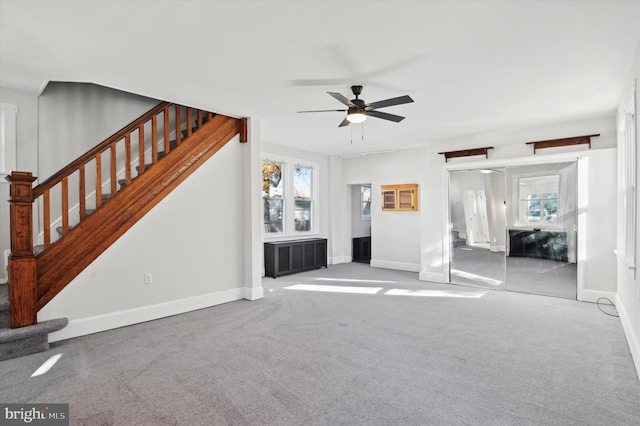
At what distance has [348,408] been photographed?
2.28m

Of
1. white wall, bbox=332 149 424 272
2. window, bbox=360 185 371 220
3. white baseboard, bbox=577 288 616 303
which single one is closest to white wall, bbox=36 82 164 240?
white wall, bbox=332 149 424 272

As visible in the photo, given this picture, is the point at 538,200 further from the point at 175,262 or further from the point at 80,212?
the point at 80,212

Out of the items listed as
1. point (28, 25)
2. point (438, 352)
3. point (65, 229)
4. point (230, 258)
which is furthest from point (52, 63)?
point (438, 352)

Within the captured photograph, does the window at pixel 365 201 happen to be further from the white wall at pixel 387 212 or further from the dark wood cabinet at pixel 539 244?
the dark wood cabinet at pixel 539 244

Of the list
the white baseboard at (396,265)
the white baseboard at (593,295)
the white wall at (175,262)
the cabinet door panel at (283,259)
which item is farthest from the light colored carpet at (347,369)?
the white baseboard at (396,265)

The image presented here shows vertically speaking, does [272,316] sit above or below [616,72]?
below

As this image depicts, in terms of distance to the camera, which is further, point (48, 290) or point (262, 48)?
point (48, 290)

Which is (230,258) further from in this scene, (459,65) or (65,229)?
(459,65)

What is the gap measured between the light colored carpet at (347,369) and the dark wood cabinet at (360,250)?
413cm

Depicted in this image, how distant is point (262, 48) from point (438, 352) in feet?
10.2

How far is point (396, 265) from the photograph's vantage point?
764 cm

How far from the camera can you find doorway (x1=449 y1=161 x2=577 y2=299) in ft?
17.0

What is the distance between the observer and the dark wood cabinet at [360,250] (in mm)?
8719

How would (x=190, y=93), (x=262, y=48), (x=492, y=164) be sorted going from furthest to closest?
(x=492, y=164) < (x=190, y=93) < (x=262, y=48)
